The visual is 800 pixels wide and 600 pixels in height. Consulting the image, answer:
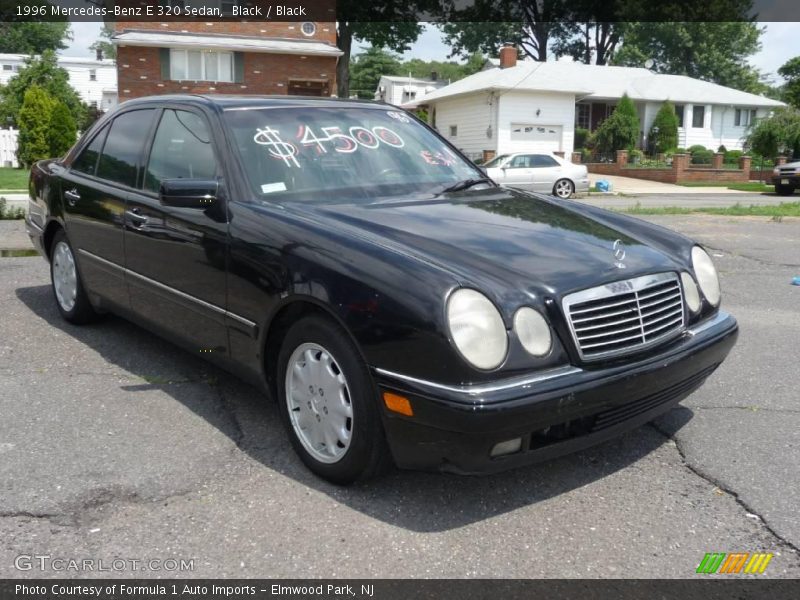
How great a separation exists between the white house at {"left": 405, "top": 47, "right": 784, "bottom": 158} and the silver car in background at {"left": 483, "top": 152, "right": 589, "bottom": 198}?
9977mm

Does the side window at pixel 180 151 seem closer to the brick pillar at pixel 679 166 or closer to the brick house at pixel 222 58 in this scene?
the brick house at pixel 222 58

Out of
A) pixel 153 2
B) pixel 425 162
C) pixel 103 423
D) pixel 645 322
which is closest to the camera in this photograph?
pixel 645 322

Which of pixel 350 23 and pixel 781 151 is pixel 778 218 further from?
pixel 350 23

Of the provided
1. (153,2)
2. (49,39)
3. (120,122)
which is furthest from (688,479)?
(49,39)

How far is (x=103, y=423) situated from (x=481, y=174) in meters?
2.60

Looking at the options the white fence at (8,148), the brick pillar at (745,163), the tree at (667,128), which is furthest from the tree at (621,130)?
the white fence at (8,148)

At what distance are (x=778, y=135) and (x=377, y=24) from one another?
62.6 ft

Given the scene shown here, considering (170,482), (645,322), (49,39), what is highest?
(49,39)

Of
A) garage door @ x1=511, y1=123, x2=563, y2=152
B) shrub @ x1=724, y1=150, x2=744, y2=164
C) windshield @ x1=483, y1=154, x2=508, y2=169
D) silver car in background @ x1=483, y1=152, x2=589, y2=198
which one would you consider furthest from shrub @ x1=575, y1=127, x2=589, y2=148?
windshield @ x1=483, y1=154, x2=508, y2=169

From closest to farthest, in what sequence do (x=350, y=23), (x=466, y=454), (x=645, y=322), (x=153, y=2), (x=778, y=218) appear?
(x=466, y=454) < (x=645, y=322) < (x=778, y=218) < (x=153, y=2) < (x=350, y=23)

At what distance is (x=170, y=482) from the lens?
3402mm

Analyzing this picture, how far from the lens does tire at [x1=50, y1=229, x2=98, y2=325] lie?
5.55 m
